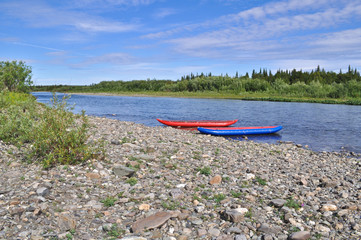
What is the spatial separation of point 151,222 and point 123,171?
345 centimetres

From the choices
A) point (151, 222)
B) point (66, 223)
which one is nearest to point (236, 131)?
point (151, 222)

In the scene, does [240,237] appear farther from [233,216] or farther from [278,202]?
[278,202]

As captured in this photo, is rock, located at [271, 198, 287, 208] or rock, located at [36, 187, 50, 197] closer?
rock, located at [36, 187, 50, 197]

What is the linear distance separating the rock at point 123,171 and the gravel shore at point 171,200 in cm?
3

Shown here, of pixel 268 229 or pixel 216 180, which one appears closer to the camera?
pixel 268 229

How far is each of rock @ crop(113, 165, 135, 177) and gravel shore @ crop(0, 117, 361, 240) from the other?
0.03 m

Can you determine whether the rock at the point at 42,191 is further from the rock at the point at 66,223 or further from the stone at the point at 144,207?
the stone at the point at 144,207

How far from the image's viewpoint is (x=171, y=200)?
8188mm

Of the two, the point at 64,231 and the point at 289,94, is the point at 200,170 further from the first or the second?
the point at 289,94

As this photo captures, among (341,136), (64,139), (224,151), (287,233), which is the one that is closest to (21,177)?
(64,139)

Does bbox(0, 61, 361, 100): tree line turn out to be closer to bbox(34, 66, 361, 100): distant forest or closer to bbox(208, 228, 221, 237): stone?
bbox(34, 66, 361, 100): distant forest

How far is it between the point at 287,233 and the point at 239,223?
1.13 metres

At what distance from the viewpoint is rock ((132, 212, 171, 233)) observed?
6625 millimetres

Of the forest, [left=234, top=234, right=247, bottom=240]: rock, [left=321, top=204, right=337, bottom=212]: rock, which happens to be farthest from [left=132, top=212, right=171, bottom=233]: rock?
the forest
